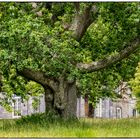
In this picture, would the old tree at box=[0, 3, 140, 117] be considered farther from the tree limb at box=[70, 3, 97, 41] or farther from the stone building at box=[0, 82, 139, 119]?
the stone building at box=[0, 82, 139, 119]

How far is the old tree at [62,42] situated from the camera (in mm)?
23500

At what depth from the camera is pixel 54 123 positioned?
2497 centimetres

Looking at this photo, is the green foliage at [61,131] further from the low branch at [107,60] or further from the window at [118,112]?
the window at [118,112]

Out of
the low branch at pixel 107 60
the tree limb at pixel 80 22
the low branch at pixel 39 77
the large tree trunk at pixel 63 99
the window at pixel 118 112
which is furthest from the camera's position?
the window at pixel 118 112

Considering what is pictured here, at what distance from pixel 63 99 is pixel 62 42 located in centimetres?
384

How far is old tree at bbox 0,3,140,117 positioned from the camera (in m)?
23.5

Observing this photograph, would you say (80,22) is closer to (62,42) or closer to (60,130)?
(62,42)

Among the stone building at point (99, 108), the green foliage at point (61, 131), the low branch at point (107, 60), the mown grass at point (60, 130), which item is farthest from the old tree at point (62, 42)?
the stone building at point (99, 108)

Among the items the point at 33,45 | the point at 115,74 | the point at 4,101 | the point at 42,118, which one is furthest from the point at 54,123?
the point at 4,101

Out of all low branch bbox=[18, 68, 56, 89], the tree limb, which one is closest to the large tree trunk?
low branch bbox=[18, 68, 56, 89]

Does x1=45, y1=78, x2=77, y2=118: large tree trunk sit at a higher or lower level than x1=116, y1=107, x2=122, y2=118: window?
higher

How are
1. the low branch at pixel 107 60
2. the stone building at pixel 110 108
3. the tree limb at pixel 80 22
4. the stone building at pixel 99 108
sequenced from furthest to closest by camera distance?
the stone building at pixel 110 108
the stone building at pixel 99 108
the low branch at pixel 107 60
the tree limb at pixel 80 22

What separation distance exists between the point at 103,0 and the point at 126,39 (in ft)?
10.6

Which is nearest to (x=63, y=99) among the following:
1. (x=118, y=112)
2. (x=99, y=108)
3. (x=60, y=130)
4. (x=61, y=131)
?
(x=60, y=130)
